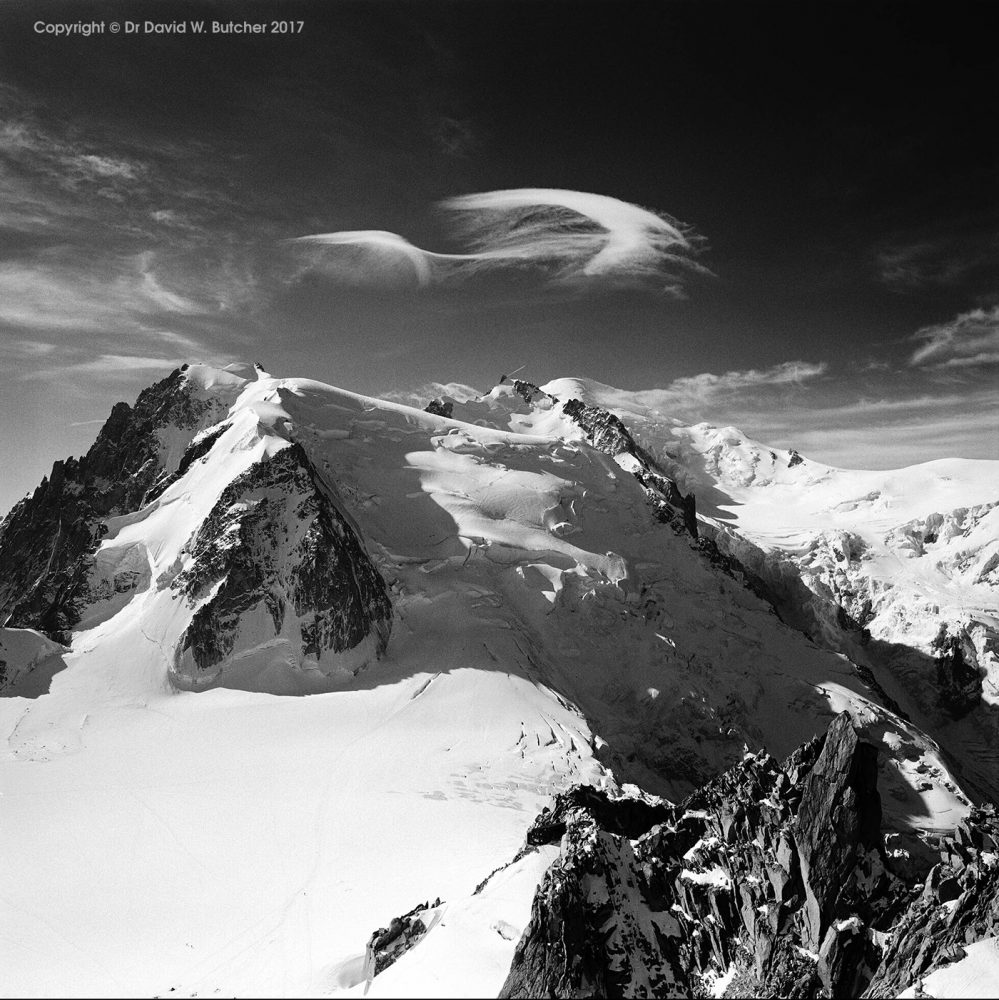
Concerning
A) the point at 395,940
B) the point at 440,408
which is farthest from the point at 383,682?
the point at 440,408

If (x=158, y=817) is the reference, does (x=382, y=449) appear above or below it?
above

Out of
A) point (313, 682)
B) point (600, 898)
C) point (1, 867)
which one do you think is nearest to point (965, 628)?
point (313, 682)

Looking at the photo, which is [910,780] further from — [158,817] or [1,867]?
[1,867]

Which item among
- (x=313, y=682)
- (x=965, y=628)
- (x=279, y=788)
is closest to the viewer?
(x=279, y=788)

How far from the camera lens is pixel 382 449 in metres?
130

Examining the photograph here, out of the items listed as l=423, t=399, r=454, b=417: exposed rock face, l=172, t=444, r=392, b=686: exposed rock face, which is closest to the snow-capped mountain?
l=172, t=444, r=392, b=686: exposed rock face

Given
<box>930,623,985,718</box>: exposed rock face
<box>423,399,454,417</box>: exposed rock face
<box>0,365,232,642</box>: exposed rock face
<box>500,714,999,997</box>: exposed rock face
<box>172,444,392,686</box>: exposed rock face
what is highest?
<box>423,399,454,417</box>: exposed rock face

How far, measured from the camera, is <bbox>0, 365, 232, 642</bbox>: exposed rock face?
495 ft

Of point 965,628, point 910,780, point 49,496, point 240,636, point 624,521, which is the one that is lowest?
point 910,780

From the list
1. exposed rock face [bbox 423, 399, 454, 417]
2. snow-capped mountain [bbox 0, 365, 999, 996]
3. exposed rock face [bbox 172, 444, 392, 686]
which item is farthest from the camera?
exposed rock face [bbox 423, 399, 454, 417]

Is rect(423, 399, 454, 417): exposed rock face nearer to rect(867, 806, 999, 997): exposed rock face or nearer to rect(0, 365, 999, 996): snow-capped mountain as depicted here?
rect(0, 365, 999, 996): snow-capped mountain

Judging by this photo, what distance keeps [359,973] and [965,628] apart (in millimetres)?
152816

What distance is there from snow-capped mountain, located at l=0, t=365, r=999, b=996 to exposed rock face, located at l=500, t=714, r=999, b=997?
20.1 inches

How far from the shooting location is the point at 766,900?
104 ft
